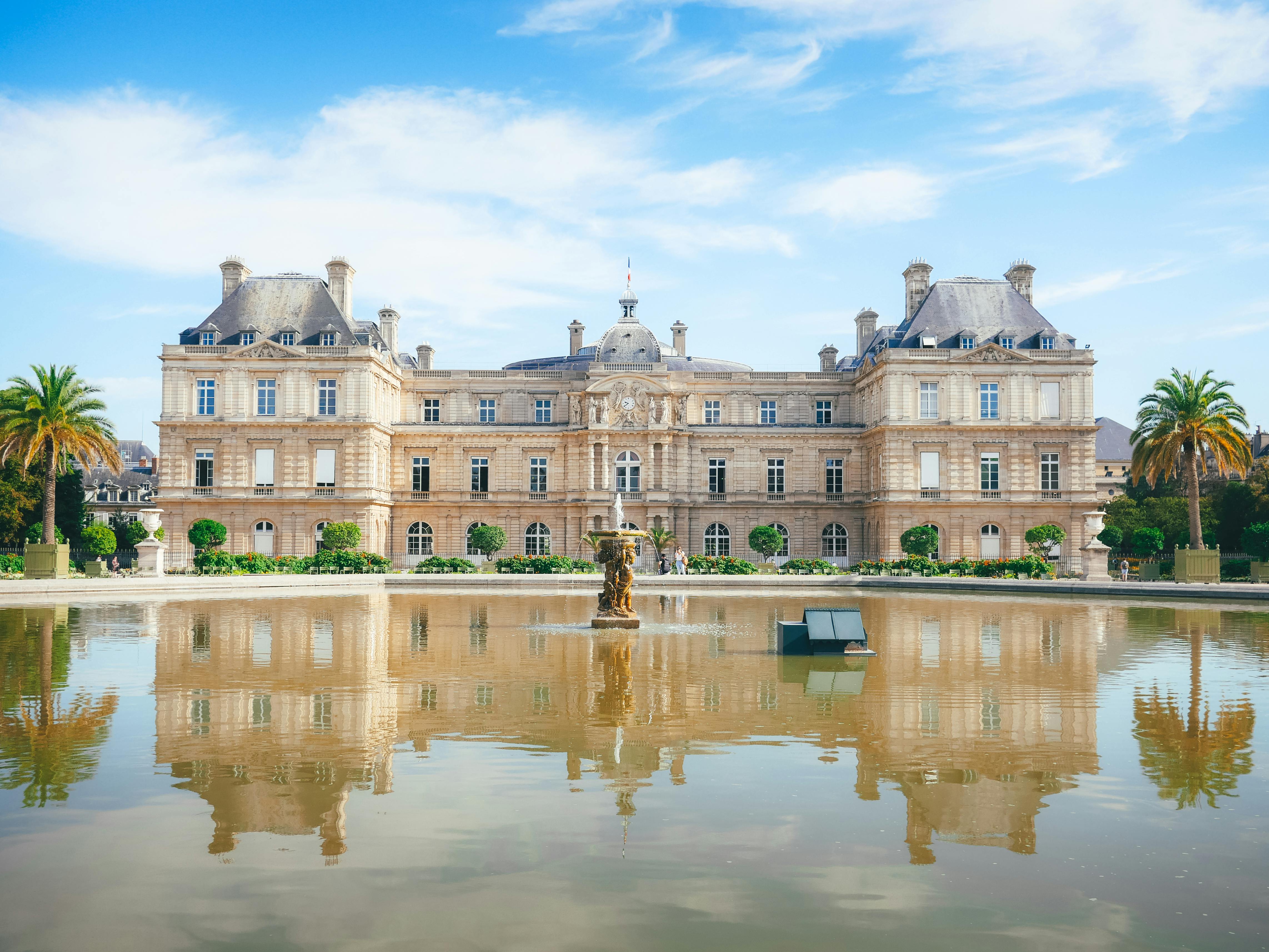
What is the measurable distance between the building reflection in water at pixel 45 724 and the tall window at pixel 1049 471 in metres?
51.1

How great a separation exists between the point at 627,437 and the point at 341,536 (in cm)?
1674

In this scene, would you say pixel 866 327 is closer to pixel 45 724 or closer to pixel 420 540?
pixel 420 540

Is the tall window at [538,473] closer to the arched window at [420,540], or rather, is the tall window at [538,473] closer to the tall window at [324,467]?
the arched window at [420,540]

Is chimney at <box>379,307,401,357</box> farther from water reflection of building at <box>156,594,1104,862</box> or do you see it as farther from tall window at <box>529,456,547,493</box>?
water reflection of building at <box>156,594,1104,862</box>

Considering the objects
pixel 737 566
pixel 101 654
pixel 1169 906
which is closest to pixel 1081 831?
pixel 1169 906

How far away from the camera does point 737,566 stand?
4741 centimetres

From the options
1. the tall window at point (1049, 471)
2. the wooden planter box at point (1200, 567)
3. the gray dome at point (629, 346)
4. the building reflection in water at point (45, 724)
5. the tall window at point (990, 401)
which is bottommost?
the building reflection in water at point (45, 724)

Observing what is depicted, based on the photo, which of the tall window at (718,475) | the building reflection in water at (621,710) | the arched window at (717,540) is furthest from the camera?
the tall window at (718,475)

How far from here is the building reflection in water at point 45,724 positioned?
28.1 ft

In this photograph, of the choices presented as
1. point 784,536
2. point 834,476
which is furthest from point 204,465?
point 834,476

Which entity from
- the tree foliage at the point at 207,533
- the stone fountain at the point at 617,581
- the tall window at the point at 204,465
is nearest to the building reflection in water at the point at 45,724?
the stone fountain at the point at 617,581

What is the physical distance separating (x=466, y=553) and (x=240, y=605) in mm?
31299

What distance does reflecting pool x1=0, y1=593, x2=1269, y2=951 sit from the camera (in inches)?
231

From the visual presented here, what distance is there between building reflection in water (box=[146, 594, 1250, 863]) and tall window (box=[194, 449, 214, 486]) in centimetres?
3633
